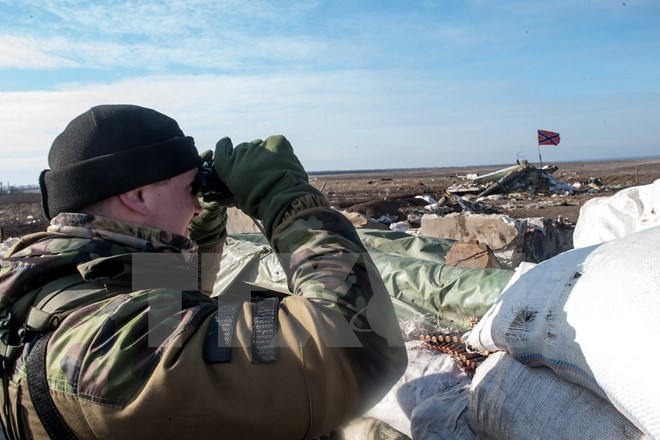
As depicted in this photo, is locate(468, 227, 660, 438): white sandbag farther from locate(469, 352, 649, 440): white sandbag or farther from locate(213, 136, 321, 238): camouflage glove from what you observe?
locate(213, 136, 321, 238): camouflage glove

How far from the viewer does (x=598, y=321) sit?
134 cm

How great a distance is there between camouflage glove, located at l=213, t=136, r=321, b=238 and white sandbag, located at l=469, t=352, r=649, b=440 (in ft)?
2.32

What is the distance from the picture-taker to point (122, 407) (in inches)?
42.2

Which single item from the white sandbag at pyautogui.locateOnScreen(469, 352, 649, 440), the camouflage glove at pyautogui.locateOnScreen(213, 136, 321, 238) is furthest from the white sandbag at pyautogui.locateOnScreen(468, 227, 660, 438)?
the camouflage glove at pyautogui.locateOnScreen(213, 136, 321, 238)

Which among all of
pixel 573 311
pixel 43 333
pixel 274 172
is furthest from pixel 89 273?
pixel 573 311

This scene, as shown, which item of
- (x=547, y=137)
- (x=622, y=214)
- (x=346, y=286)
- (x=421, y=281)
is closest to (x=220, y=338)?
(x=346, y=286)

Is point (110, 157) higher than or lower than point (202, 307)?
higher

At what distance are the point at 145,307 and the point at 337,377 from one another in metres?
0.37

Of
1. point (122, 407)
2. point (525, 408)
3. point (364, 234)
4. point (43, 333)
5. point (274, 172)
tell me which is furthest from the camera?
point (364, 234)

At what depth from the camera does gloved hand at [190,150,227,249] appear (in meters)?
1.89

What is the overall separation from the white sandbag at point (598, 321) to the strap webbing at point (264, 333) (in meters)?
0.68

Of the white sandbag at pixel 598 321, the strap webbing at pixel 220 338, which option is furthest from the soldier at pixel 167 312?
the white sandbag at pixel 598 321

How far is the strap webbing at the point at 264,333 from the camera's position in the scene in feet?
3.62

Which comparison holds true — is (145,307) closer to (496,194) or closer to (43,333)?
(43,333)
